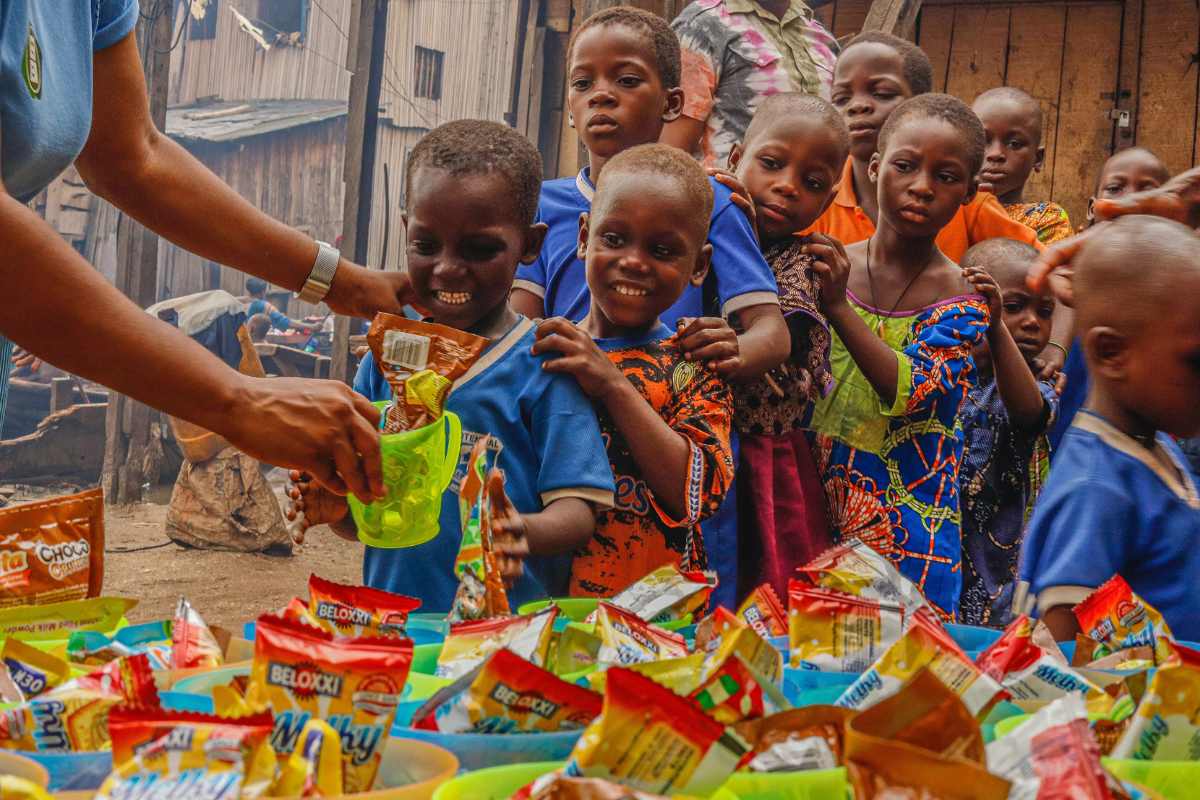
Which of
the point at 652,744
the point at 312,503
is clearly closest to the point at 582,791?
the point at 652,744

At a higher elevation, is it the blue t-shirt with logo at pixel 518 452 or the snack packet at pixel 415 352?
the snack packet at pixel 415 352

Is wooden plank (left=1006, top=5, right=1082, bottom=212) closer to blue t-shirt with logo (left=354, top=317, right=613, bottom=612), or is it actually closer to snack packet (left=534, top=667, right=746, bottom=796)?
blue t-shirt with logo (left=354, top=317, right=613, bottom=612)

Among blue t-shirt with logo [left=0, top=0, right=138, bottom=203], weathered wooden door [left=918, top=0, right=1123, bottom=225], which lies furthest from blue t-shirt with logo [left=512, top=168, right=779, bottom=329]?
weathered wooden door [left=918, top=0, right=1123, bottom=225]

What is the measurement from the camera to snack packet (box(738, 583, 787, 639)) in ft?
4.85

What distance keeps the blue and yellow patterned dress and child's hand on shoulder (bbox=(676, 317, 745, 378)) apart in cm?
75

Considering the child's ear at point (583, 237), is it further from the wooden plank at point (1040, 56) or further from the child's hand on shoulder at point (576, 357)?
the wooden plank at point (1040, 56)

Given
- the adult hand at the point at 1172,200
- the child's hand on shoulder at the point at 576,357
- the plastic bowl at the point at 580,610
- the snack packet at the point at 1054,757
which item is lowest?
the plastic bowl at the point at 580,610

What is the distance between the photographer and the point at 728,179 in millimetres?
2785

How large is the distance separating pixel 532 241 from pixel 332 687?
1449mm

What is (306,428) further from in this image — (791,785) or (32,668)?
(791,785)

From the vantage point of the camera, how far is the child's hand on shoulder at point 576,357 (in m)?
2.09

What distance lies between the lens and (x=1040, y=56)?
7.89m

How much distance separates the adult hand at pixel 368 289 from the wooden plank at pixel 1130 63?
22.2 ft

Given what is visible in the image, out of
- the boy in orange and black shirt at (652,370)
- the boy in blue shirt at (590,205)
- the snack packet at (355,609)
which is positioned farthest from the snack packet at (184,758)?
the boy in blue shirt at (590,205)
